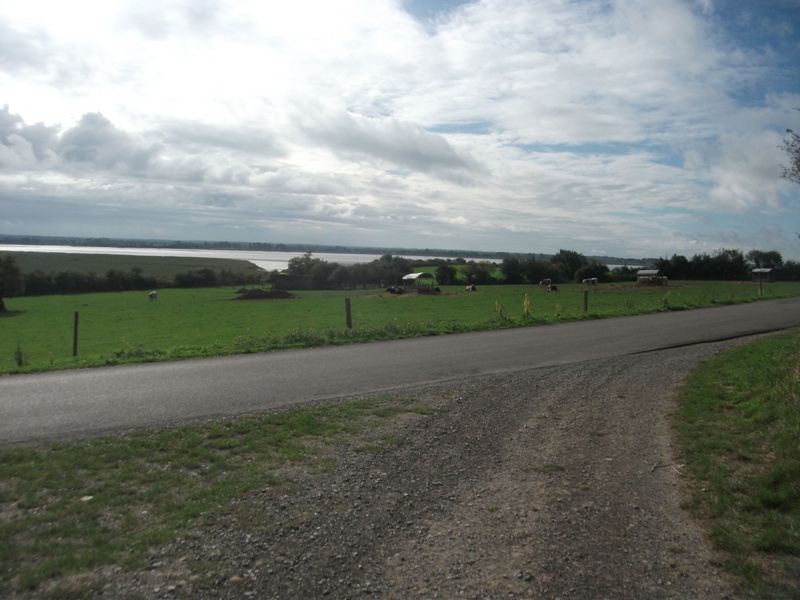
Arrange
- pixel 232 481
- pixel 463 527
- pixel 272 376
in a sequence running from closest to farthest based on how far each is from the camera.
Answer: pixel 463 527, pixel 232 481, pixel 272 376

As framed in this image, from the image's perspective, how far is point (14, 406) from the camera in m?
8.43

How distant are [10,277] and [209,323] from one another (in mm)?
31410

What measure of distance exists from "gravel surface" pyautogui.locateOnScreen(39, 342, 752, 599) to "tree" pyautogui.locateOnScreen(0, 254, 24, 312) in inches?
2332

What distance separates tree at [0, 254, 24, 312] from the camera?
2128 inches

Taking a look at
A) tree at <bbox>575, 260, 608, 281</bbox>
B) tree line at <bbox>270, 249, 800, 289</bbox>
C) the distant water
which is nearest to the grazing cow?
tree line at <bbox>270, 249, 800, 289</bbox>

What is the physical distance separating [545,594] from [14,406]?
318 inches

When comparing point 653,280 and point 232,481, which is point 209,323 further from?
point 653,280

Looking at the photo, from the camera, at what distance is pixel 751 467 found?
5.70 meters

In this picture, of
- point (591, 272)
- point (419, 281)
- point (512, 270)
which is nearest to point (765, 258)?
point (591, 272)

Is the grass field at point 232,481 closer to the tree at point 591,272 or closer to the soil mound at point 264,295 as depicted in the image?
the soil mound at point 264,295

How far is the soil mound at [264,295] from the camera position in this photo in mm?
60809

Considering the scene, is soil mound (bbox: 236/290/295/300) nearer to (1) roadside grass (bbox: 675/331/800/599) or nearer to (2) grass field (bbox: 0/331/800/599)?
(2) grass field (bbox: 0/331/800/599)

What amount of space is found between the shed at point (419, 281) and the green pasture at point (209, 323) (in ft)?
66.7

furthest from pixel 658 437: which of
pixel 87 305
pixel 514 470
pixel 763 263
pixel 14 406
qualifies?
pixel 763 263
